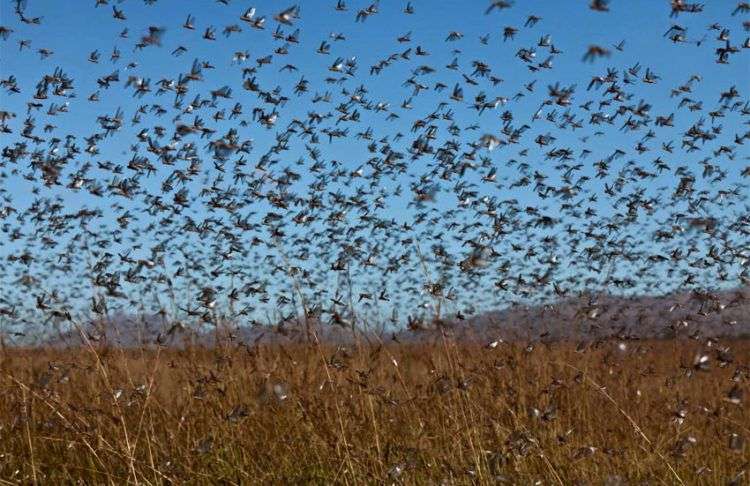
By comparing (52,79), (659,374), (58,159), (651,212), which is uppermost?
(52,79)

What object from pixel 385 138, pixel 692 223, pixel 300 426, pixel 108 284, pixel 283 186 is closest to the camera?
pixel 692 223

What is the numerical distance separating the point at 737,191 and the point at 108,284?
325 inches

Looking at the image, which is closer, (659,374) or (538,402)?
(538,402)

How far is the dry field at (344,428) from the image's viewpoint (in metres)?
4.34

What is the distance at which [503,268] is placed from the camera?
7617 millimetres

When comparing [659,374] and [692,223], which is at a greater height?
[692,223]

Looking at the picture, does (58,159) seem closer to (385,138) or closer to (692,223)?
(385,138)

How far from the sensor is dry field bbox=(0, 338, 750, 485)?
4344 millimetres

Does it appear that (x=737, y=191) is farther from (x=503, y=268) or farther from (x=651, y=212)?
(x=503, y=268)

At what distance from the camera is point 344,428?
507 centimetres

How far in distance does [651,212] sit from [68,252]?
5469 mm

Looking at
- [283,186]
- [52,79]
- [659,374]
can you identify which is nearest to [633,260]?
[659,374]

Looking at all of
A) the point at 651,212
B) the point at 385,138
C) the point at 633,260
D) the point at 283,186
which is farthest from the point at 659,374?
the point at 283,186

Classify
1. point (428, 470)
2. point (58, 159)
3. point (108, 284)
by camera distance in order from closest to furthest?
point (108, 284) → point (428, 470) → point (58, 159)
